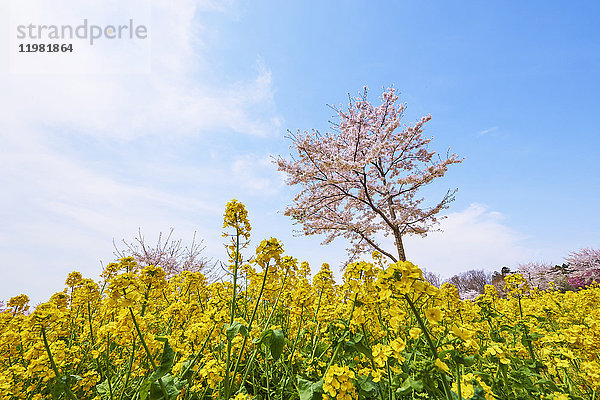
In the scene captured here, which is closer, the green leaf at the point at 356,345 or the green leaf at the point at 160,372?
the green leaf at the point at 160,372

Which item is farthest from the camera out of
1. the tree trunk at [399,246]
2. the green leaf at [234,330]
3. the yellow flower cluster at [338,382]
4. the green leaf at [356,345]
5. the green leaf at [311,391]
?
the tree trunk at [399,246]

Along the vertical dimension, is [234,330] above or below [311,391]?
above

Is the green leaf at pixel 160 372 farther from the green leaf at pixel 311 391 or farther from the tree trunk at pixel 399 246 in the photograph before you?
the tree trunk at pixel 399 246

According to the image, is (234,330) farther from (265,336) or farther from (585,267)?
(585,267)

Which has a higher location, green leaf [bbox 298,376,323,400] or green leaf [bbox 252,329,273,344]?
green leaf [bbox 252,329,273,344]

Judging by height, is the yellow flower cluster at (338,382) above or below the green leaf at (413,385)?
above

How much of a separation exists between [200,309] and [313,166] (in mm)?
14980

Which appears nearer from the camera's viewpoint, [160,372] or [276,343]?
[160,372]

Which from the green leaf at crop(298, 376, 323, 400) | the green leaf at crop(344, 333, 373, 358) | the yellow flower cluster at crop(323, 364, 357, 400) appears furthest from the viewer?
the green leaf at crop(344, 333, 373, 358)

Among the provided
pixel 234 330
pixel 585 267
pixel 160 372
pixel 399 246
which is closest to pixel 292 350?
pixel 234 330

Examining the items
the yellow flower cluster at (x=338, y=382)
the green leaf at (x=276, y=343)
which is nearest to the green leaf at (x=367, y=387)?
the yellow flower cluster at (x=338, y=382)

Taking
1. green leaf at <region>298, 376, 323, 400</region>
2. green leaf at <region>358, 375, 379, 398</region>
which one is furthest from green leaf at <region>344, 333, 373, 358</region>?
green leaf at <region>298, 376, 323, 400</region>

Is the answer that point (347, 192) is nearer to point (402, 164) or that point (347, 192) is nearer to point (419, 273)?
point (402, 164)

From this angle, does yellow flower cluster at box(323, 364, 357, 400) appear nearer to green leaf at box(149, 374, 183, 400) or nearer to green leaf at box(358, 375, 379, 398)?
green leaf at box(358, 375, 379, 398)
